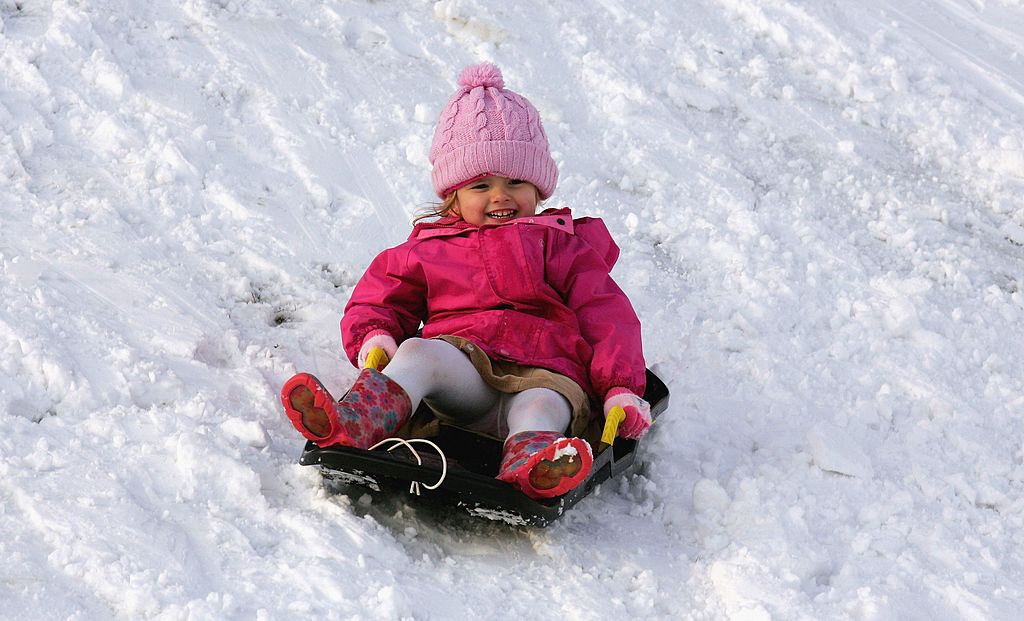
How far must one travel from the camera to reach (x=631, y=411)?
2.68 metres

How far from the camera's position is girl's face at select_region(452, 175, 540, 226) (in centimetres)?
315

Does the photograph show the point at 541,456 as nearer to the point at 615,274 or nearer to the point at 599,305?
the point at 599,305

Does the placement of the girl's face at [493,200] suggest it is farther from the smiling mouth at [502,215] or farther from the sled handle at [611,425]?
the sled handle at [611,425]

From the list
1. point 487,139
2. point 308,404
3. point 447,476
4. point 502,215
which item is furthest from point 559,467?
point 487,139

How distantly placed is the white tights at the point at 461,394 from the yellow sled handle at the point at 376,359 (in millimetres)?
109

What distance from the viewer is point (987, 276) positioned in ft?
13.6

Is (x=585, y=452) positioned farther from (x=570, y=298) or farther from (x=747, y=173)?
(x=747, y=173)

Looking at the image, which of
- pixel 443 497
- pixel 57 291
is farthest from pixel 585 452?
pixel 57 291

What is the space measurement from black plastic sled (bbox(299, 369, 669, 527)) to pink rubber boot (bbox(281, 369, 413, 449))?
36mm

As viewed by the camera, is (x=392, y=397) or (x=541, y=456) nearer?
(x=541, y=456)

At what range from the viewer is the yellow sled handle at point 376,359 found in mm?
2766

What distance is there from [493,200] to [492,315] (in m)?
0.42

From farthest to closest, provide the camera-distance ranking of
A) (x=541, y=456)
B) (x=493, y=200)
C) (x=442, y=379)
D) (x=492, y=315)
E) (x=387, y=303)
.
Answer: (x=493, y=200) < (x=387, y=303) < (x=492, y=315) < (x=442, y=379) < (x=541, y=456)

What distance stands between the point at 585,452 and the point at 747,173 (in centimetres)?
262
